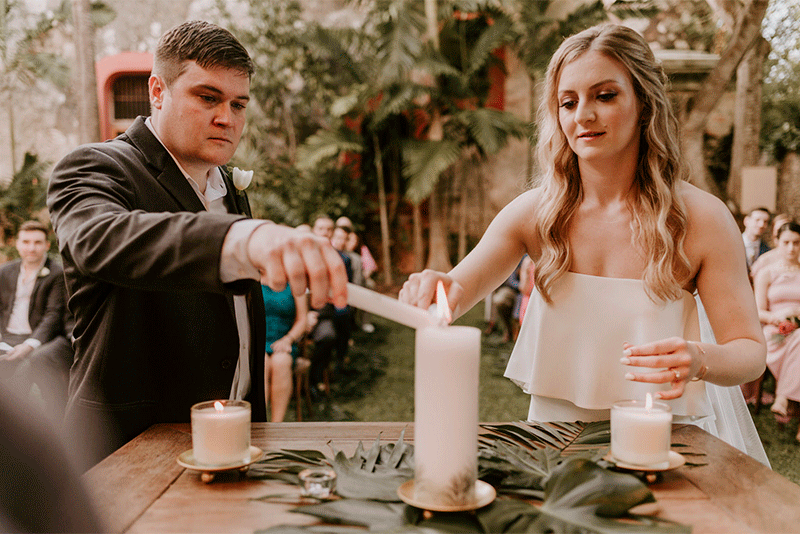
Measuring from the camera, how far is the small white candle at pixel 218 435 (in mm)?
1036

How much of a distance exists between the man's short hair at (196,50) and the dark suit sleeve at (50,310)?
3749 millimetres

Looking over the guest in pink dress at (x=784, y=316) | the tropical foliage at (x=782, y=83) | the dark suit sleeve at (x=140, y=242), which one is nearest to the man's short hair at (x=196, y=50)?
the dark suit sleeve at (x=140, y=242)

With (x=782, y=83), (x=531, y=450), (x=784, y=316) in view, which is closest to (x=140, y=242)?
(x=531, y=450)

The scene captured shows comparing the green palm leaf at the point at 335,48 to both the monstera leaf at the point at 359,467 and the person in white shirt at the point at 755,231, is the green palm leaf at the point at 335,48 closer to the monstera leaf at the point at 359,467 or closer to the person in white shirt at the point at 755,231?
the person in white shirt at the point at 755,231

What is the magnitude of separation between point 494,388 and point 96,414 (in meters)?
4.86

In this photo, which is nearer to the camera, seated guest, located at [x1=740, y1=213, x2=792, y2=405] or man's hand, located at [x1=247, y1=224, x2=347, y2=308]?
man's hand, located at [x1=247, y1=224, x2=347, y2=308]

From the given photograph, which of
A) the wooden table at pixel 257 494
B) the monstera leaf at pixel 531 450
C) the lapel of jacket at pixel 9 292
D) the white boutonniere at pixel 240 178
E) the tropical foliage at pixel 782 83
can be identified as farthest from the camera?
the tropical foliage at pixel 782 83

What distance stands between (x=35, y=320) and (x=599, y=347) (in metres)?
4.69

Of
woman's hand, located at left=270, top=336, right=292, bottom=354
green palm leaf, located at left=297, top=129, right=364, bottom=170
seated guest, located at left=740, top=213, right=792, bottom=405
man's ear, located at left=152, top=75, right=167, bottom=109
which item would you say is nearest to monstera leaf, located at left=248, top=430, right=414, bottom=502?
man's ear, located at left=152, top=75, right=167, bottom=109

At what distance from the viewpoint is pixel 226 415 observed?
1037 mm

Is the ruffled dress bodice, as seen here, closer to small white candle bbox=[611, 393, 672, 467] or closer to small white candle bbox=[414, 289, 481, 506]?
small white candle bbox=[611, 393, 672, 467]

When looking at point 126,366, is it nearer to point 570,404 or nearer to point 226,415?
point 226,415

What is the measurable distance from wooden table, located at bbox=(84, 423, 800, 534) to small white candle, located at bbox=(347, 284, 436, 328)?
37 centimetres

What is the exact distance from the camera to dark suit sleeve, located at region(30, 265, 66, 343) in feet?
15.7
